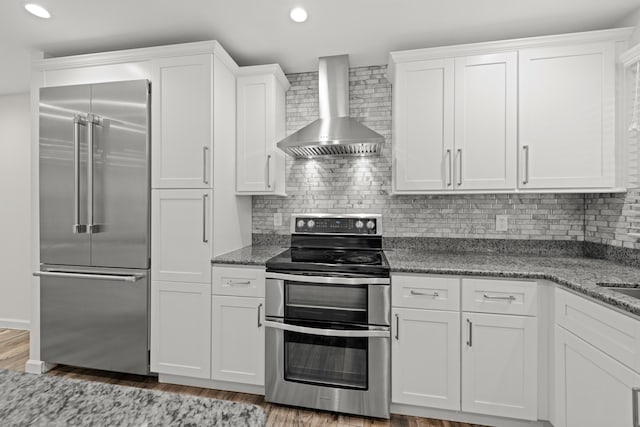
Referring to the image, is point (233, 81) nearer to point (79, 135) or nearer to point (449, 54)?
point (79, 135)

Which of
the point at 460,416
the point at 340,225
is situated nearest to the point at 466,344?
the point at 460,416

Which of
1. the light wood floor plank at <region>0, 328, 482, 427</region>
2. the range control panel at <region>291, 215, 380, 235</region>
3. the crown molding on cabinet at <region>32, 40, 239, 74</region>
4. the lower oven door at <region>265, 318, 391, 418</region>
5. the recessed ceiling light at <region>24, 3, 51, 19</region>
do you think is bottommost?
the light wood floor plank at <region>0, 328, 482, 427</region>

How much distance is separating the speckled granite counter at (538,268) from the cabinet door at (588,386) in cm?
27

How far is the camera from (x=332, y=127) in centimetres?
245

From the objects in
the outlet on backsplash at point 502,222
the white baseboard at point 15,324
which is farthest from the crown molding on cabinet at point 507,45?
the white baseboard at point 15,324

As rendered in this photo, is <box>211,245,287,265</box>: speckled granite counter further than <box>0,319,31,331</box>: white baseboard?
No

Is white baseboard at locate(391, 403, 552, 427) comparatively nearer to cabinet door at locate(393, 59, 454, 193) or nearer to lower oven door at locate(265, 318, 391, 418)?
lower oven door at locate(265, 318, 391, 418)

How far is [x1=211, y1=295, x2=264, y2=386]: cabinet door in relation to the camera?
2.14 m

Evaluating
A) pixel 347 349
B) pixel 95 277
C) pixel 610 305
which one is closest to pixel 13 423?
pixel 347 349

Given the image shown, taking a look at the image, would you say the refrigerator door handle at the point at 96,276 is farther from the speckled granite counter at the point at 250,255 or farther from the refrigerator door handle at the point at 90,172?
the speckled granite counter at the point at 250,255

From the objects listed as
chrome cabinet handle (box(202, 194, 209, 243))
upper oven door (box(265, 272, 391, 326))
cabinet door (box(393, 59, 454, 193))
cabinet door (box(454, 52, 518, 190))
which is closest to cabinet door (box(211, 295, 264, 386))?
upper oven door (box(265, 272, 391, 326))

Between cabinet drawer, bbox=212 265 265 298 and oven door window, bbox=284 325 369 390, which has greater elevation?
cabinet drawer, bbox=212 265 265 298

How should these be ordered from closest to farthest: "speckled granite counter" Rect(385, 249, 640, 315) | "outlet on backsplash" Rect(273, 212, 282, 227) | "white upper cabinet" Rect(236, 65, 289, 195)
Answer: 1. "speckled granite counter" Rect(385, 249, 640, 315)
2. "white upper cabinet" Rect(236, 65, 289, 195)
3. "outlet on backsplash" Rect(273, 212, 282, 227)

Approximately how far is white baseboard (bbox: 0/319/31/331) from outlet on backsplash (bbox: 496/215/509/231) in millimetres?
4742
